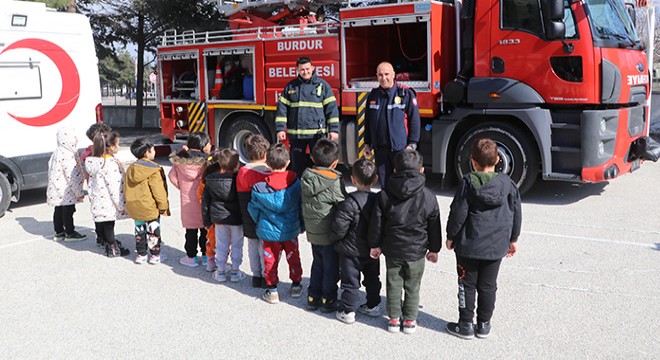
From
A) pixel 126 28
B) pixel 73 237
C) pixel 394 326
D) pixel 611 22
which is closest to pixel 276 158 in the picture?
pixel 394 326

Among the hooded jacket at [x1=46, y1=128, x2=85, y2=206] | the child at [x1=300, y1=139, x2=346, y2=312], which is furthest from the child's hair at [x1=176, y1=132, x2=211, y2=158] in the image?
the hooded jacket at [x1=46, y1=128, x2=85, y2=206]

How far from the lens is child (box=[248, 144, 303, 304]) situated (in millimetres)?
4590

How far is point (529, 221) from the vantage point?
713cm

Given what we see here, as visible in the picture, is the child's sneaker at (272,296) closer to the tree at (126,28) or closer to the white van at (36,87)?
the white van at (36,87)

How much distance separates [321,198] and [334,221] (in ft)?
0.80

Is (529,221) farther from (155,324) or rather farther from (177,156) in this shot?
(155,324)

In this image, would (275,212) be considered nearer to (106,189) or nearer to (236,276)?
(236,276)

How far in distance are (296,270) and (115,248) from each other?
2.15 metres

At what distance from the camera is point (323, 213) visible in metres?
4.36

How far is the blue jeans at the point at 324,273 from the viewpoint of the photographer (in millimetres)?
4438

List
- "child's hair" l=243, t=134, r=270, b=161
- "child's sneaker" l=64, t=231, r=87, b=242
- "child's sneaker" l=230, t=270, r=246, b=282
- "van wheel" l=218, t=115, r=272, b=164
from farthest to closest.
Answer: "van wheel" l=218, t=115, r=272, b=164
"child's sneaker" l=64, t=231, r=87, b=242
"child's sneaker" l=230, t=270, r=246, b=282
"child's hair" l=243, t=134, r=270, b=161

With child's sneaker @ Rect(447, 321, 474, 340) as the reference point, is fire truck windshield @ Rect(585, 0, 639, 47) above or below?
above

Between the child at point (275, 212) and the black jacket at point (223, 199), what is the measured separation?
1.00 feet

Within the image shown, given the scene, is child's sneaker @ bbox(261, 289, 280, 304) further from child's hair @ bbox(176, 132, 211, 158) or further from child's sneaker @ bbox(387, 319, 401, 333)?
child's hair @ bbox(176, 132, 211, 158)
